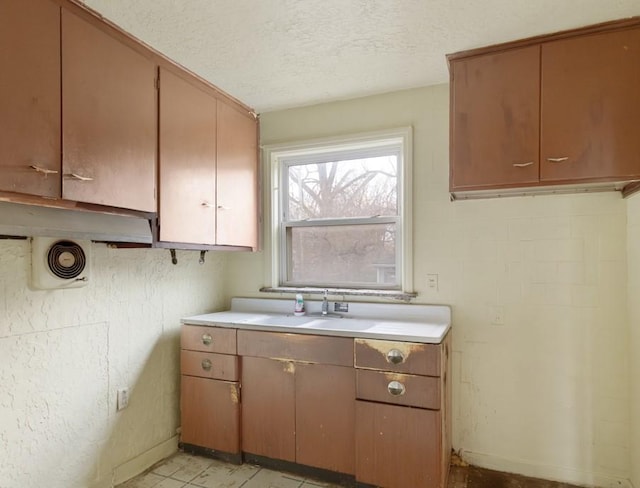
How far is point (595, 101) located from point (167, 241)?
222 centimetres

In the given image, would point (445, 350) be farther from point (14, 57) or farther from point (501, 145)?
point (14, 57)

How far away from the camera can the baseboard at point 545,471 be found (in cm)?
212

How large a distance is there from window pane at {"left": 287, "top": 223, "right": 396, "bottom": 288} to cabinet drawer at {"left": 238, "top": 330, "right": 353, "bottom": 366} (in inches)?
27.9

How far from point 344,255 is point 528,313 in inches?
49.2

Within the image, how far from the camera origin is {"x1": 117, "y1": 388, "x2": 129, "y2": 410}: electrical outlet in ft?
7.42

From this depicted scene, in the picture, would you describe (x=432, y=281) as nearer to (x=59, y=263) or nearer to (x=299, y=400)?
(x=299, y=400)

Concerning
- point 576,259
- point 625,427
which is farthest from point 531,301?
point 625,427

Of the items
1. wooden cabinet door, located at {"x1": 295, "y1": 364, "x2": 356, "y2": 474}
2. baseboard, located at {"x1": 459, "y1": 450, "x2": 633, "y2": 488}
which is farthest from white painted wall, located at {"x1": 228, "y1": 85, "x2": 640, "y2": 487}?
wooden cabinet door, located at {"x1": 295, "y1": 364, "x2": 356, "y2": 474}

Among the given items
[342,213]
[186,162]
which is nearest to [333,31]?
[186,162]

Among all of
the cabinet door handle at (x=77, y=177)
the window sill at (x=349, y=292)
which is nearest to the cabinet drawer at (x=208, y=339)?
the window sill at (x=349, y=292)

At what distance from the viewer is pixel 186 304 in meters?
2.79

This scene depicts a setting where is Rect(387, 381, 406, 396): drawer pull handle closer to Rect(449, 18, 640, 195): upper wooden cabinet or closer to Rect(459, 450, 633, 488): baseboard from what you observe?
Rect(459, 450, 633, 488): baseboard

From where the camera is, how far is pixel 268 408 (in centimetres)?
235

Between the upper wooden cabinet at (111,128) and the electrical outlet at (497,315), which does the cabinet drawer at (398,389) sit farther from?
the upper wooden cabinet at (111,128)
